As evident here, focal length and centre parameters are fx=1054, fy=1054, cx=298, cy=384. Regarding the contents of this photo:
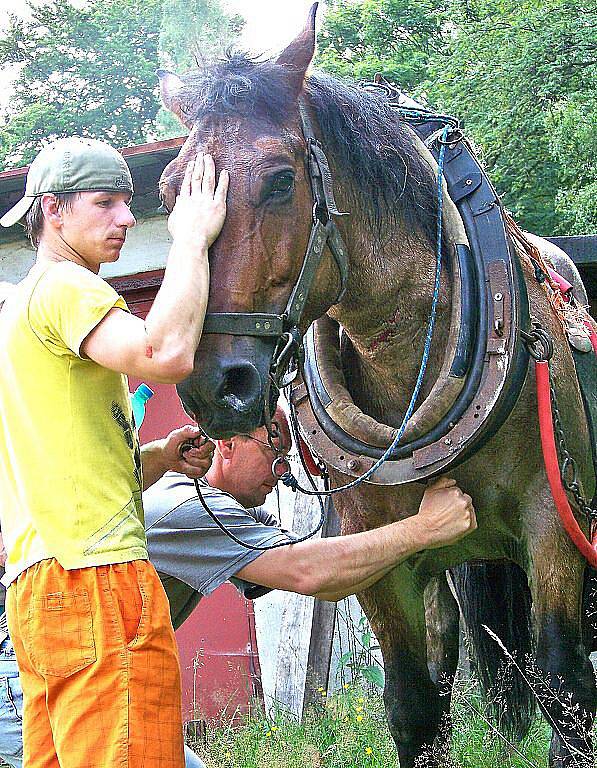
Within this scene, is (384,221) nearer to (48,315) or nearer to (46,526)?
(48,315)

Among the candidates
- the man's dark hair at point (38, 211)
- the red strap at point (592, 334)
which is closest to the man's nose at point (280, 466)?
the man's dark hair at point (38, 211)

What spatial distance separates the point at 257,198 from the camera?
2.38 meters

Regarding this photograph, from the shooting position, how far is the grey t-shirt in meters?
2.76

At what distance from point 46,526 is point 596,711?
5.68 ft

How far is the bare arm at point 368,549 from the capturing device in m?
2.79

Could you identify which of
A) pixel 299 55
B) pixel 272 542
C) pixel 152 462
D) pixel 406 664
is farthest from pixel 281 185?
pixel 406 664

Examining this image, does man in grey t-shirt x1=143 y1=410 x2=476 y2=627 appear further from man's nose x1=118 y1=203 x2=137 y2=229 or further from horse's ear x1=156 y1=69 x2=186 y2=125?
horse's ear x1=156 y1=69 x2=186 y2=125

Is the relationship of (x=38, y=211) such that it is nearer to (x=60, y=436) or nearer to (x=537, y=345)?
(x=60, y=436)

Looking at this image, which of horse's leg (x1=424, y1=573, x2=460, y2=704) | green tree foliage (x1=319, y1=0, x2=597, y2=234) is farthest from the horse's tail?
green tree foliage (x1=319, y1=0, x2=597, y2=234)

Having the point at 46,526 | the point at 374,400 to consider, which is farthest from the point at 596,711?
the point at 46,526

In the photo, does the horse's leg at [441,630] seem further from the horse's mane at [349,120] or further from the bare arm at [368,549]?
the horse's mane at [349,120]

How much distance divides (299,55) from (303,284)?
0.57m

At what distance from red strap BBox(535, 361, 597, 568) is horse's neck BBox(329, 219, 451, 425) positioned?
28 cm

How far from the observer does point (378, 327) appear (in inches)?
114
